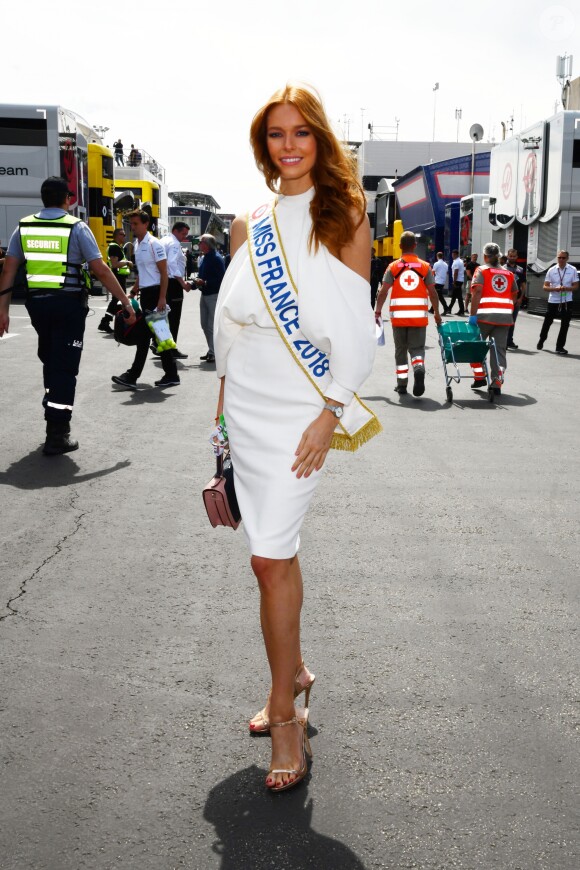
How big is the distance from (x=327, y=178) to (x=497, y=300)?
1025 cm

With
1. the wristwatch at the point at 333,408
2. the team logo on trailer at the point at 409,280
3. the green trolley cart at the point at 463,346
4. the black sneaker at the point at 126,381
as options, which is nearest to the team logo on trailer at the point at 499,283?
the green trolley cart at the point at 463,346

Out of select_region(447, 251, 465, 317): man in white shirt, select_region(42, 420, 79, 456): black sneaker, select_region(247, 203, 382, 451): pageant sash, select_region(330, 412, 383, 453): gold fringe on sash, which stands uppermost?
select_region(247, 203, 382, 451): pageant sash

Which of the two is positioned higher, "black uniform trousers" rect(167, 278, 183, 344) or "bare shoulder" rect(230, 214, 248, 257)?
"bare shoulder" rect(230, 214, 248, 257)

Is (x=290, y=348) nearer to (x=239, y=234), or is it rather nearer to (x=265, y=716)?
(x=239, y=234)

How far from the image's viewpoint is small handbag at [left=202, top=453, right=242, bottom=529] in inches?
125

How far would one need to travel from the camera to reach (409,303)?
12258mm

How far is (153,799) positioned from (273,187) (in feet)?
5.96

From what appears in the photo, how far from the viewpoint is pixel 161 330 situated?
11812mm

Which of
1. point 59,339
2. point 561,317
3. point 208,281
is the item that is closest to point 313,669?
point 59,339

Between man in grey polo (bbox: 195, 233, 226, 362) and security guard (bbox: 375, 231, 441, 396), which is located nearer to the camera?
security guard (bbox: 375, 231, 441, 396)

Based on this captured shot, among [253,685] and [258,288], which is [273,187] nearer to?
[258,288]

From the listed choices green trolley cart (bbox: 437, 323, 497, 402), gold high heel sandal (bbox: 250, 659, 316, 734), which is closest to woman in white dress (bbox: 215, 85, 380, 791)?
gold high heel sandal (bbox: 250, 659, 316, 734)

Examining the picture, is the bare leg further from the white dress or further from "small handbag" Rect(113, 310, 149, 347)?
"small handbag" Rect(113, 310, 149, 347)

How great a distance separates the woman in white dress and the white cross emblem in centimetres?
923
